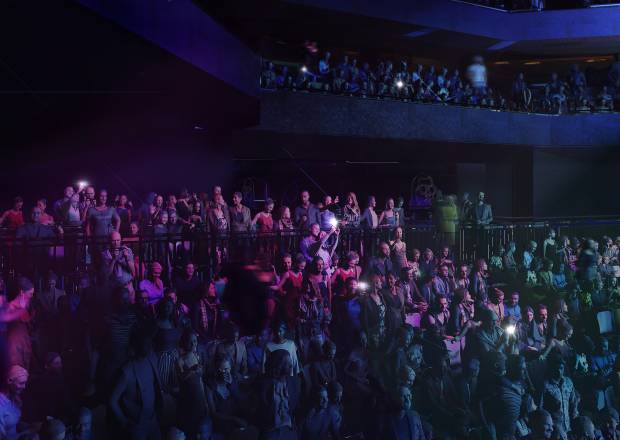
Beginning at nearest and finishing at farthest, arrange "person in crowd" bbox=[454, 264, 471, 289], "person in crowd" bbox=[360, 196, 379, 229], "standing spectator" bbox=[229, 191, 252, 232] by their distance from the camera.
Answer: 1. "standing spectator" bbox=[229, 191, 252, 232]
2. "person in crowd" bbox=[454, 264, 471, 289]
3. "person in crowd" bbox=[360, 196, 379, 229]

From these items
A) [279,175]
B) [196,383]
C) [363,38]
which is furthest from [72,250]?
[363,38]

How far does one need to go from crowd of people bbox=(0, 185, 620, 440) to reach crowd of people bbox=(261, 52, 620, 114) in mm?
5373

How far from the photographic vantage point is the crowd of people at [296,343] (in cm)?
707

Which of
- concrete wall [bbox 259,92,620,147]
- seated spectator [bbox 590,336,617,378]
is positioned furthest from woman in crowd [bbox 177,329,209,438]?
concrete wall [bbox 259,92,620,147]

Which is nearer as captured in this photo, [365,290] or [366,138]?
[365,290]

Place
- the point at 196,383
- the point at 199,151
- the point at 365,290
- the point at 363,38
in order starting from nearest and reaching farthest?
1. the point at 196,383
2. the point at 365,290
3. the point at 199,151
4. the point at 363,38

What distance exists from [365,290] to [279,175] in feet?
38.8

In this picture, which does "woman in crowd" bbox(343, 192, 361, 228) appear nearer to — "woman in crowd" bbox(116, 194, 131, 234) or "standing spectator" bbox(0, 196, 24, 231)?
"woman in crowd" bbox(116, 194, 131, 234)

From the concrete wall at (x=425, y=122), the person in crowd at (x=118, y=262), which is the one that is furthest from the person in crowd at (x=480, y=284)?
the concrete wall at (x=425, y=122)

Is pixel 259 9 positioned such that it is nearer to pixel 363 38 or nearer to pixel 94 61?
pixel 363 38

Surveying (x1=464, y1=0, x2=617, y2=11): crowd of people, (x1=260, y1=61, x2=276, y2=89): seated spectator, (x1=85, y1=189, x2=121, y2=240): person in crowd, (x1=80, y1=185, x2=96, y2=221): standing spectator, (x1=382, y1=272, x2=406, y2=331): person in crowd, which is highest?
(x1=464, y1=0, x2=617, y2=11): crowd of people

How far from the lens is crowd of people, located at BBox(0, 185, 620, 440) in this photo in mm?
7070

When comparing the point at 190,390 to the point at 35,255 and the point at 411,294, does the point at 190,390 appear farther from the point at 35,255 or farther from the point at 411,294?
the point at 411,294

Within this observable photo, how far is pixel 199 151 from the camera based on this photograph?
18.0 meters
